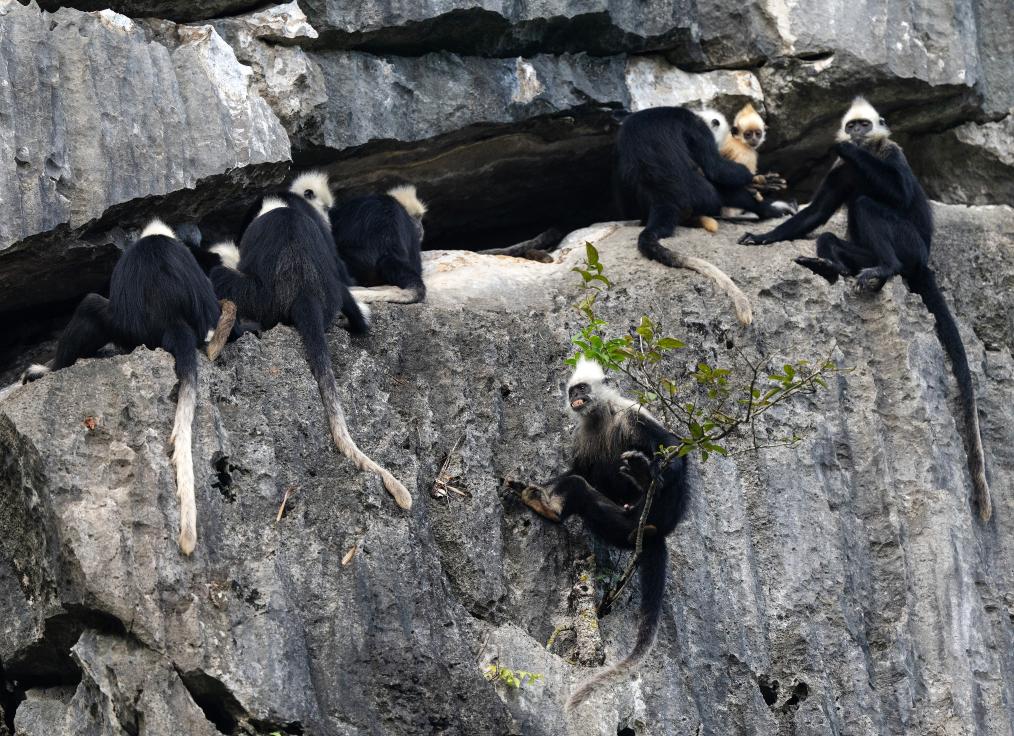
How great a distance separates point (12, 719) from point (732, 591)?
3.80 m

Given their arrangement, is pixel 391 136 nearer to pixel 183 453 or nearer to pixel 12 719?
pixel 183 453

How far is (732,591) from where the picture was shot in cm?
907

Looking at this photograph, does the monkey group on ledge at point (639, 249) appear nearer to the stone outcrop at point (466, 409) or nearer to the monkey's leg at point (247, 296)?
the monkey's leg at point (247, 296)

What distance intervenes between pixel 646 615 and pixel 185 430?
258cm

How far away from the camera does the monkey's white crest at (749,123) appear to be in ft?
37.7

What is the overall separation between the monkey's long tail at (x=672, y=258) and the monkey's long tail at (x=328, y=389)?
243 centimetres

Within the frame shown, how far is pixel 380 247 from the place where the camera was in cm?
1007

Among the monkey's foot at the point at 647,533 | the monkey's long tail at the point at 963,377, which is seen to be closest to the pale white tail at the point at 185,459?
the monkey's foot at the point at 647,533

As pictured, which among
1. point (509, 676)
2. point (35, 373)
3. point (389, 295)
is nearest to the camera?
point (509, 676)

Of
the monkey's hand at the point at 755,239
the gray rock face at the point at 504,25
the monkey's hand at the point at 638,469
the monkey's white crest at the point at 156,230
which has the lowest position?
the monkey's hand at the point at 638,469

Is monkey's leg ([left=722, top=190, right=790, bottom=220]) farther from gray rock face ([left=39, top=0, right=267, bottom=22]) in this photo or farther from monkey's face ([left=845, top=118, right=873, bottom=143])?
gray rock face ([left=39, top=0, right=267, bottom=22])

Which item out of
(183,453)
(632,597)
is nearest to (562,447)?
(632,597)

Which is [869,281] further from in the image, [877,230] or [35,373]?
[35,373]

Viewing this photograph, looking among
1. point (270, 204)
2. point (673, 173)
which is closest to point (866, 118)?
point (673, 173)
